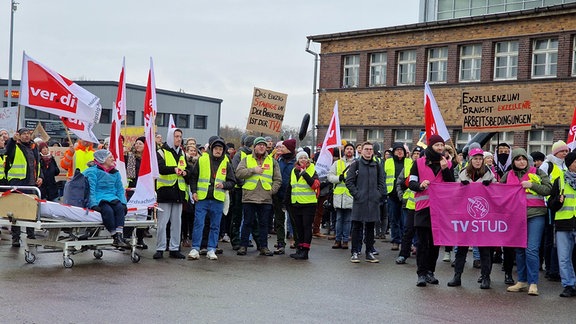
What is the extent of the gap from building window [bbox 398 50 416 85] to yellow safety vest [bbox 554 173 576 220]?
25239mm

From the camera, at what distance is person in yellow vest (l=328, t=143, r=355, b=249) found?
50.9 feet

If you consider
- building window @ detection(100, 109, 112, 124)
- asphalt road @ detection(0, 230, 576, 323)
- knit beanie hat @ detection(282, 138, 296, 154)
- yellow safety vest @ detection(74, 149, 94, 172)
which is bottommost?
asphalt road @ detection(0, 230, 576, 323)

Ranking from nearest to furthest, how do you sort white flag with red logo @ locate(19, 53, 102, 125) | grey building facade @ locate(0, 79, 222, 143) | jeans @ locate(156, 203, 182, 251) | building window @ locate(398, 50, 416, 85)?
jeans @ locate(156, 203, 182, 251)
white flag with red logo @ locate(19, 53, 102, 125)
building window @ locate(398, 50, 416, 85)
grey building facade @ locate(0, 79, 222, 143)

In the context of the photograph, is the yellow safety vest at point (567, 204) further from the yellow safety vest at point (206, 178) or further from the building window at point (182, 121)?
the building window at point (182, 121)

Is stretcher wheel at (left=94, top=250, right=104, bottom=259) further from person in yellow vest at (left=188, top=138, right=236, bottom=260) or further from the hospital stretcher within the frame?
person in yellow vest at (left=188, top=138, right=236, bottom=260)

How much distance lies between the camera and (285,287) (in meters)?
10.2

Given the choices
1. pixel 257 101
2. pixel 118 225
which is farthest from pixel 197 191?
pixel 257 101

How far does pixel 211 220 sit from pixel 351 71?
25.7 m

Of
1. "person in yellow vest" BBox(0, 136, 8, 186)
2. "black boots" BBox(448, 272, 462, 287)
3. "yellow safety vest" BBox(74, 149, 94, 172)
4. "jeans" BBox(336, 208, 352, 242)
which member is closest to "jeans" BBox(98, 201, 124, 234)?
"person in yellow vest" BBox(0, 136, 8, 186)

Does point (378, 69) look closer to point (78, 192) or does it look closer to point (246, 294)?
point (78, 192)

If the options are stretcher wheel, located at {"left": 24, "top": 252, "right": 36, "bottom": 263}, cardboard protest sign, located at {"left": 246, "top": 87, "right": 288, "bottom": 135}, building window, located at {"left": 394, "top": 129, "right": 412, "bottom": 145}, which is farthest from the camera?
building window, located at {"left": 394, "top": 129, "right": 412, "bottom": 145}

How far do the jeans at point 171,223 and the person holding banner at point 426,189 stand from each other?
4097 millimetres

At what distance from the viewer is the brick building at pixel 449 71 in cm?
3019

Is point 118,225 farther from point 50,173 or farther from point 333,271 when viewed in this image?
point 50,173
